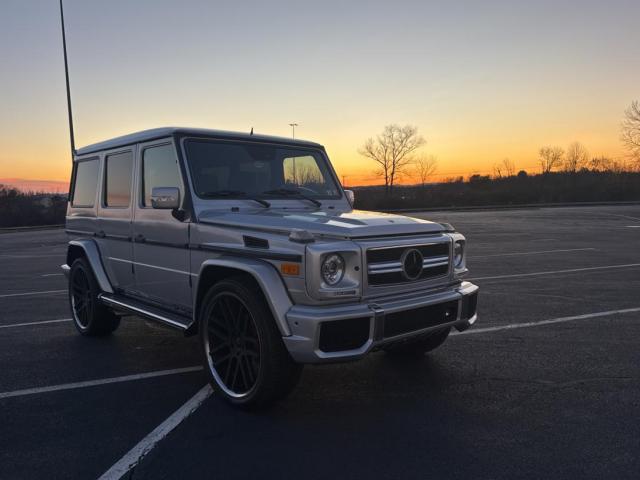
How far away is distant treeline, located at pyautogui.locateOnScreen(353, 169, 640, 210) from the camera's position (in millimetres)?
52031

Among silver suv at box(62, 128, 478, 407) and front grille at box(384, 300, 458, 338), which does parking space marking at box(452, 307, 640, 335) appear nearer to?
silver suv at box(62, 128, 478, 407)

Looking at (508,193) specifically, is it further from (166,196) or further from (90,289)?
(166,196)

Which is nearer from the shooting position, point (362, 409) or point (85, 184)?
point (362, 409)

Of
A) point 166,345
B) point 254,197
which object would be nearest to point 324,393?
point 254,197

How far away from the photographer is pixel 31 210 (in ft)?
142

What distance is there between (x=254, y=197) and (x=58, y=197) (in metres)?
43.1

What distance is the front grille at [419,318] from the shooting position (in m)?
3.80

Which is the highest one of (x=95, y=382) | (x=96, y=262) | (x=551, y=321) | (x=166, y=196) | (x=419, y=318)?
(x=166, y=196)

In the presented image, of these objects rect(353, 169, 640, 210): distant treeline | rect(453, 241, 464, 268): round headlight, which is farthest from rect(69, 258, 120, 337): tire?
rect(353, 169, 640, 210): distant treeline

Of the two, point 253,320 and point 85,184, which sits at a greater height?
point 85,184

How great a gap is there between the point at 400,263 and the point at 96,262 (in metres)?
3.62

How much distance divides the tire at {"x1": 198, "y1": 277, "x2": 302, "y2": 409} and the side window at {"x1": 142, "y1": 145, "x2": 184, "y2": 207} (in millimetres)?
1132

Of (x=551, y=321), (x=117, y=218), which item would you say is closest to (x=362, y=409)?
(x=117, y=218)

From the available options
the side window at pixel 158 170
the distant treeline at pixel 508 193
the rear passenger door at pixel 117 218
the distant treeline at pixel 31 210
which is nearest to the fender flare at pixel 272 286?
the side window at pixel 158 170
